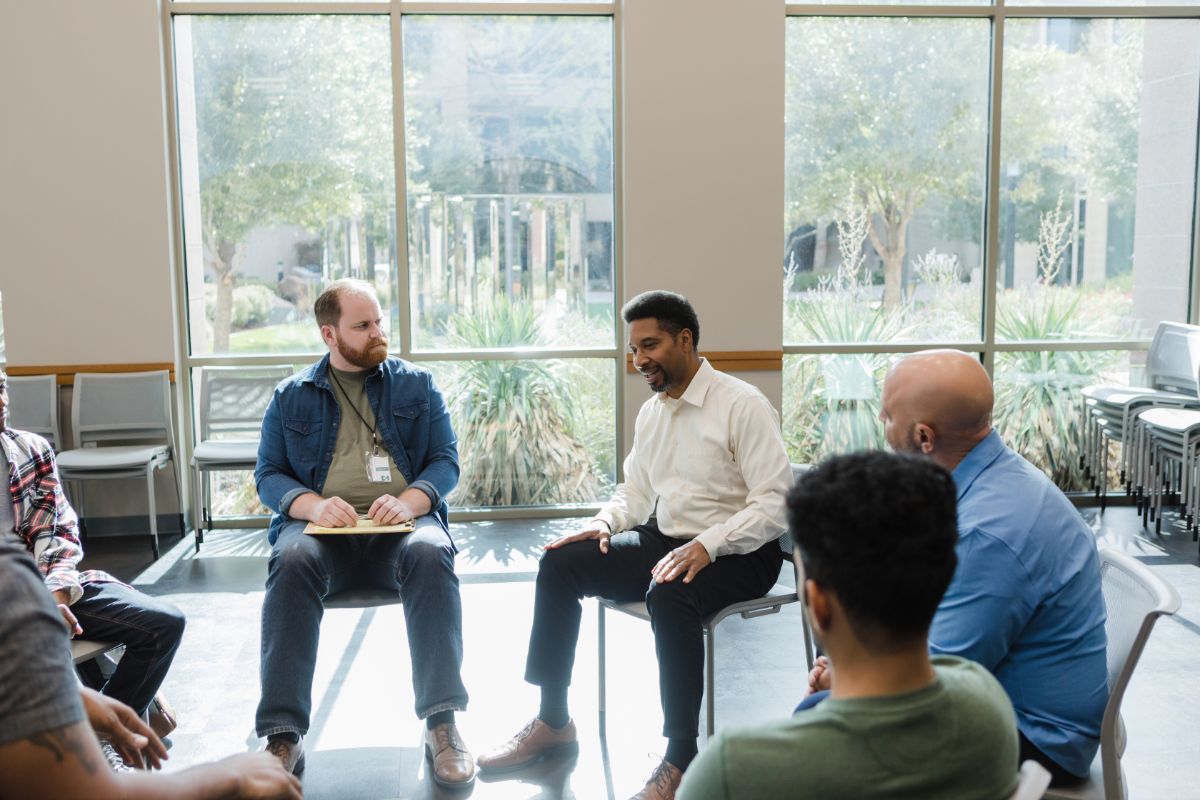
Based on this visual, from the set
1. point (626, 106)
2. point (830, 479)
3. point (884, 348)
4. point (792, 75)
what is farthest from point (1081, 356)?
point (830, 479)

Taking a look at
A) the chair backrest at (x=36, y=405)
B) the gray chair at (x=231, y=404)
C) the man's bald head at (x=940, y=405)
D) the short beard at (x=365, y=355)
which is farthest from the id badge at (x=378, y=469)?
the chair backrest at (x=36, y=405)

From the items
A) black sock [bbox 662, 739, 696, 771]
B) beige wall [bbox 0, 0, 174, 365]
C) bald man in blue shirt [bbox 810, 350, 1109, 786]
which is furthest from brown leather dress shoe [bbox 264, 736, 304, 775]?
beige wall [bbox 0, 0, 174, 365]

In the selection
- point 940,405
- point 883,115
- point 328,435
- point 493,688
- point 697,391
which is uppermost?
point 883,115

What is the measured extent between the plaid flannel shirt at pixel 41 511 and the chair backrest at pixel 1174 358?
528 centimetres

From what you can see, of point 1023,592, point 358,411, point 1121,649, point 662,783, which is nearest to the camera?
point 1023,592

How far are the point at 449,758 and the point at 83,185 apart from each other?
4.16 metres

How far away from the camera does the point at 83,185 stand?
571 cm

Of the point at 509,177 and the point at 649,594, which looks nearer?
the point at 649,594

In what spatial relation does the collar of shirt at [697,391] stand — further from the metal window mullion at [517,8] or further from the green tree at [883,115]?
the metal window mullion at [517,8]

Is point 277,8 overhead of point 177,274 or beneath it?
overhead

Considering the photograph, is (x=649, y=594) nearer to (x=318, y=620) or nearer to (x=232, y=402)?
(x=318, y=620)

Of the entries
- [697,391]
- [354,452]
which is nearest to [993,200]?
[697,391]

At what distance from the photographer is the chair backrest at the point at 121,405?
5691 mm

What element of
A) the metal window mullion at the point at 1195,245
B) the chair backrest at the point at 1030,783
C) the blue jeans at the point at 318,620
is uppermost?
the metal window mullion at the point at 1195,245
